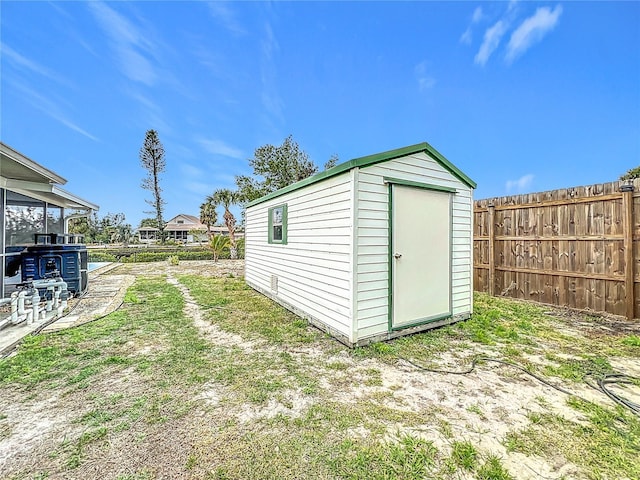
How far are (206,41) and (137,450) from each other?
14430 millimetres

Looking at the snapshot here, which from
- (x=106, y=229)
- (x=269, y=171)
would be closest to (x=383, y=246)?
(x=269, y=171)

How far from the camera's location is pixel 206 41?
1177cm

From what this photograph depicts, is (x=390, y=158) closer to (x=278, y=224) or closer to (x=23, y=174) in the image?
(x=278, y=224)

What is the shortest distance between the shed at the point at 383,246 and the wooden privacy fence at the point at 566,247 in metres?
1.90

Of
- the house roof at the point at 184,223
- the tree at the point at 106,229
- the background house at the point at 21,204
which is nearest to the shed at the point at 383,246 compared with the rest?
the background house at the point at 21,204

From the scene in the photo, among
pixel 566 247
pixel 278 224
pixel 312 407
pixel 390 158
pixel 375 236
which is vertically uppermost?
pixel 390 158

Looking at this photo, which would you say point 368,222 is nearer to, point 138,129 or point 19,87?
point 19,87

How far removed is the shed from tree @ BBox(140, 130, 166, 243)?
27.9 m

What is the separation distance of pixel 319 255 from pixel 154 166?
29.1 metres

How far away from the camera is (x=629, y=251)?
13.5ft

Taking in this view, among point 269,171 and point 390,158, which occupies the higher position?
point 269,171

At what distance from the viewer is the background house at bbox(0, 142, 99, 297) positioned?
14.0 feet

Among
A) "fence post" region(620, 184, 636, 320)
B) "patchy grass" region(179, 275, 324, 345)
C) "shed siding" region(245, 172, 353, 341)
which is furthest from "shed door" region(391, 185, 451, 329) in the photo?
"fence post" region(620, 184, 636, 320)

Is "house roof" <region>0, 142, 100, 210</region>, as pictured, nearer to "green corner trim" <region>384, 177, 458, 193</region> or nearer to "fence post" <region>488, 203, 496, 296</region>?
"green corner trim" <region>384, 177, 458, 193</region>
